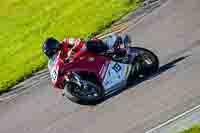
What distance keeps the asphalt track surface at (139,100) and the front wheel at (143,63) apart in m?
0.35

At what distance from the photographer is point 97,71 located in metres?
19.5

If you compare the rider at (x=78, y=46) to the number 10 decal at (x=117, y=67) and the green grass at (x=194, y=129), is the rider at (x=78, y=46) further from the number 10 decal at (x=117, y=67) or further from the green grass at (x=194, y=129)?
the green grass at (x=194, y=129)

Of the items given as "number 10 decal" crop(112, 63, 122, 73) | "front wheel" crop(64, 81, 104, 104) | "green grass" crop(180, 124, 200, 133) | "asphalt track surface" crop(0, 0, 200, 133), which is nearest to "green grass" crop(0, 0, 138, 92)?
"asphalt track surface" crop(0, 0, 200, 133)

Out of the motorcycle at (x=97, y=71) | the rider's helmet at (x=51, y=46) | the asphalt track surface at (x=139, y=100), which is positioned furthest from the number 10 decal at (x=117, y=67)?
the rider's helmet at (x=51, y=46)

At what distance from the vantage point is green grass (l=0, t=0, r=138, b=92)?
88.5ft

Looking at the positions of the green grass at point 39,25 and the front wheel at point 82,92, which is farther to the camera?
the green grass at point 39,25

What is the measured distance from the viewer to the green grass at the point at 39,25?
88.5ft

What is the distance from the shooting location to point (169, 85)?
1909 cm

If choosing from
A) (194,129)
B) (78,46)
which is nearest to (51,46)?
(78,46)

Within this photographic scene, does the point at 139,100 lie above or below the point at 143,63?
below

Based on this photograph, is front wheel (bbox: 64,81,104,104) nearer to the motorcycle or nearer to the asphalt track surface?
the motorcycle

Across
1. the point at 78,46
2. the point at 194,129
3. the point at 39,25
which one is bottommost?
the point at 39,25

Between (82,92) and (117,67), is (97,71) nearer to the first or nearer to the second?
(117,67)

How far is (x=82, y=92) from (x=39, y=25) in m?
11.5
